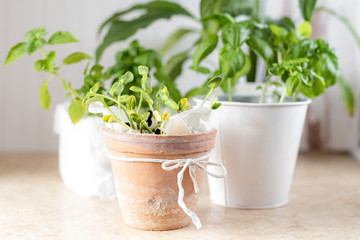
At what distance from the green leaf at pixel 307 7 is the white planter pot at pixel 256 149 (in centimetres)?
24

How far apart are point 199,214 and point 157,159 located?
22 centimetres

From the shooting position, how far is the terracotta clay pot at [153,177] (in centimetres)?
81

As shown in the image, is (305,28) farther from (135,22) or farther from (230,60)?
(135,22)

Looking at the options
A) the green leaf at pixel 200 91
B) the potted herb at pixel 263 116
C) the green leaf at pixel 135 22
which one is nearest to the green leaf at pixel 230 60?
the potted herb at pixel 263 116

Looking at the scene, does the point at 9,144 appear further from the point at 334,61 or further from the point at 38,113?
the point at 334,61

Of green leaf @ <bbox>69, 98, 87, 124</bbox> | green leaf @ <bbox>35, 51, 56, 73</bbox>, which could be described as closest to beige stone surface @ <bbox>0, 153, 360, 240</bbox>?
green leaf @ <bbox>69, 98, 87, 124</bbox>

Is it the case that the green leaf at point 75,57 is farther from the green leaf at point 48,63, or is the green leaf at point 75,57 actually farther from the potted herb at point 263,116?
the potted herb at point 263,116

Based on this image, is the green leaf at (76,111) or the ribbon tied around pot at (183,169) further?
the green leaf at (76,111)

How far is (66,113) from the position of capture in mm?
1139

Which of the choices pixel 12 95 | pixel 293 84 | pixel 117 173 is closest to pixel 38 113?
pixel 12 95

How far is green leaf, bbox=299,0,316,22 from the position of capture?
1129 mm

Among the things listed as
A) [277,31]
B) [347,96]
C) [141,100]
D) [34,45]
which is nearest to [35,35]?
[34,45]

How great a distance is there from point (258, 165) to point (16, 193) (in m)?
0.54

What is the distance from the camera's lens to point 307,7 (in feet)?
3.72
